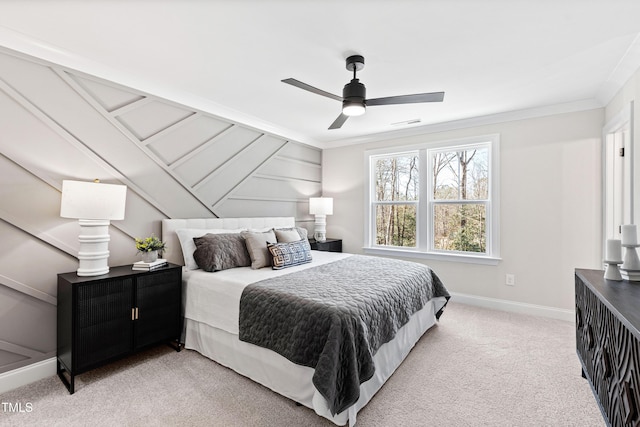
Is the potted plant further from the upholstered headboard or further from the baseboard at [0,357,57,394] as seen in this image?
the baseboard at [0,357,57,394]

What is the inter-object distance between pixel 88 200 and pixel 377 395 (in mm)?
2464

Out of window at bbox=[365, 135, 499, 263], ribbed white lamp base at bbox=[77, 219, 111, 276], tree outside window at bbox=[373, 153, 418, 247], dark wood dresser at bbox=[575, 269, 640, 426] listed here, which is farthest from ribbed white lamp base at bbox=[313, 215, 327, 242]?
dark wood dresser at bbox=[575, 269, 640, 426]

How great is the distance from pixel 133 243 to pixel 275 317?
1.70m

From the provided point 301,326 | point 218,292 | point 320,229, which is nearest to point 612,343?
point 301,326

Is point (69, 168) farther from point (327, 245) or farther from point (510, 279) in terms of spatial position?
point (510, 279)

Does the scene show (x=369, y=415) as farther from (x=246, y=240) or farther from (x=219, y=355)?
(x=246, y=240)

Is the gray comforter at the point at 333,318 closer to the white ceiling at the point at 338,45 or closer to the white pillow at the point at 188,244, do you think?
the white pillow at the point at 188,244

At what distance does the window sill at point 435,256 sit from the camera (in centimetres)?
379

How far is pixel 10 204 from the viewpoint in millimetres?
2092

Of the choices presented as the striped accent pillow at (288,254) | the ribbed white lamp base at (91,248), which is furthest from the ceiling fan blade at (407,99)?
the ribbed white lamp base at (91,248)

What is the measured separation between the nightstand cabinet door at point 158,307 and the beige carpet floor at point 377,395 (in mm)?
208

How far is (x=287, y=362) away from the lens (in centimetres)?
194

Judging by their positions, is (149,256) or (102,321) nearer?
(102,321)

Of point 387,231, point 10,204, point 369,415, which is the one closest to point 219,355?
point 369,415
